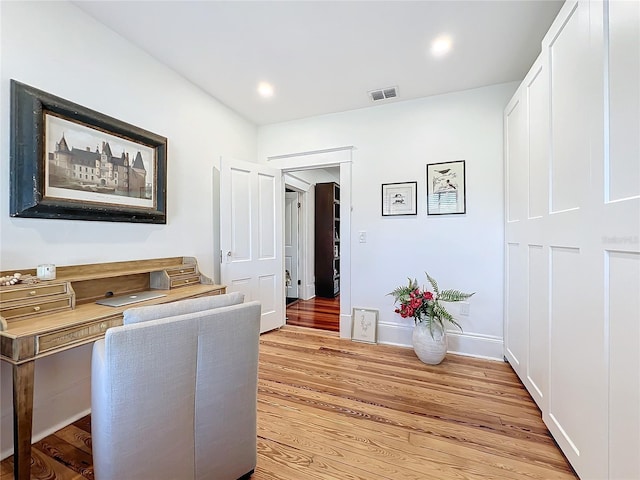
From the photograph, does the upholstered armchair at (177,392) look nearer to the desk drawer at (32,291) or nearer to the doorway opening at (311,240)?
the desk drawer at (32,291)

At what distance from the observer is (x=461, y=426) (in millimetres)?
1660

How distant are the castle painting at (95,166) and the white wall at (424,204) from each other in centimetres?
179

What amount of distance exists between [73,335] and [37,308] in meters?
0.26

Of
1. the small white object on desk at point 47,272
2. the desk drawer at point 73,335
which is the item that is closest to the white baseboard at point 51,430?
the desk drawer at point 73,335

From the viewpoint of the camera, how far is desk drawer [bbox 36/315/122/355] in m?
1.23

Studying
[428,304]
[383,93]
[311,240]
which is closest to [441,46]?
[383,93]

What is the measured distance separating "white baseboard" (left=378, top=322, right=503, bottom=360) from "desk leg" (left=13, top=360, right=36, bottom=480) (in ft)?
8.62

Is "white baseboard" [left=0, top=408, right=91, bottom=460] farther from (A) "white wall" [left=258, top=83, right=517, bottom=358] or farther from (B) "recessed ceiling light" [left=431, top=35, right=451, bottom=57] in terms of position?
(B) "recessed ceiling light" [left=431, top=35, right=451, bottom=57]

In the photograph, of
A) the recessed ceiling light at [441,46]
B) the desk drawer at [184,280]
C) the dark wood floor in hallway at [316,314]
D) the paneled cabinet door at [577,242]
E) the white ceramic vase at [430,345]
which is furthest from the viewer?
the dark wood floor in hallway at [316,314]

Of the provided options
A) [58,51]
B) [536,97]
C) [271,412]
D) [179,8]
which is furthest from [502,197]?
[58,51]

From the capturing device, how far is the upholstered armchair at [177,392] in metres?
0.93

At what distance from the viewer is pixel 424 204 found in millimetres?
2836

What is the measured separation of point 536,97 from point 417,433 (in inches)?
85.1

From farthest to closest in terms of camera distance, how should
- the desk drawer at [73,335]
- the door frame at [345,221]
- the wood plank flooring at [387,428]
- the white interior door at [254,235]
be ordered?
the door frame at [345,221] < the white interior door at [254,235] < the wood plank flooring at [387,428] < the desk drawer at [73,335]
